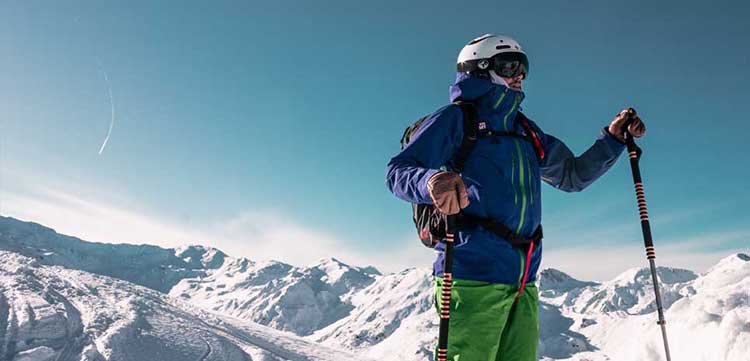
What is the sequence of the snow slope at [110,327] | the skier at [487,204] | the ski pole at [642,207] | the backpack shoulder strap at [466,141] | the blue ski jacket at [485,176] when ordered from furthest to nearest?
1. the snow slope at [110,327]
2. the ski pole at [642,207]
3. the backpack shoulder strap at [466,141]
4. the blue ski jacket at [485,176]
5. the skier at [487,204]

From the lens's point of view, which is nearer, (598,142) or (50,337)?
(598,142)

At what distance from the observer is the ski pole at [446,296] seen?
3.46 m

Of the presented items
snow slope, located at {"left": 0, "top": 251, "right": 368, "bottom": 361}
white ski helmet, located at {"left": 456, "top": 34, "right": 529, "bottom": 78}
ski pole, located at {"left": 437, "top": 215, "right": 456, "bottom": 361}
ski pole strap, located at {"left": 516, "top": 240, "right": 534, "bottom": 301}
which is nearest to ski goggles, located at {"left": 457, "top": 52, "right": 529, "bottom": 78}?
white ski helmet, located at {"left": 456, "top": 34, "right": 529, "bottom": 78}

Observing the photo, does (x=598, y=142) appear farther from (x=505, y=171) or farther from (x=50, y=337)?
(x=50, y=337)

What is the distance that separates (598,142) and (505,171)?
1.56 metres

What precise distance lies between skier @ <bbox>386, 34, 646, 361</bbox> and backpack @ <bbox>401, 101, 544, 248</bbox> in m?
0.02

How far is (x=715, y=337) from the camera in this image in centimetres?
1130

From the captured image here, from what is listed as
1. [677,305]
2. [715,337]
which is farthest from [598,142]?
[677,305]

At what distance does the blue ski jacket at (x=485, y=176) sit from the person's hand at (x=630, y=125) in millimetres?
1029

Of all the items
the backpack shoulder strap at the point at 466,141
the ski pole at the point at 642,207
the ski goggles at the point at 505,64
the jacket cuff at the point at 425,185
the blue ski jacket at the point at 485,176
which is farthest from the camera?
the ski goggles at the point at 505,64

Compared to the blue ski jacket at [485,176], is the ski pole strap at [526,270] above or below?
below

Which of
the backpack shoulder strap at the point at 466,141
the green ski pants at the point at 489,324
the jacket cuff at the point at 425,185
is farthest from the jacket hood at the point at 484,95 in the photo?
the green ski pants at the point at 489,324

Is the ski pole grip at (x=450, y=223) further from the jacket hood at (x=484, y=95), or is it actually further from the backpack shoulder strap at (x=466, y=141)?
the jacket hood at (x=484, y=95)

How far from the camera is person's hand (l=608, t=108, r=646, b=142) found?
4.62 meters
